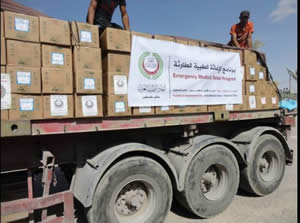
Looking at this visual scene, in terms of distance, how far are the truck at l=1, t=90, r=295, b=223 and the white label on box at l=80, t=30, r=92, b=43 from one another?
0.89 meters

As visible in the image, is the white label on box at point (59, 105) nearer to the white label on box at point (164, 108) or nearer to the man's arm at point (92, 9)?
the white label on box at point (164, 108)

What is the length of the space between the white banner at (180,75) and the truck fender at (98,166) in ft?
1.96

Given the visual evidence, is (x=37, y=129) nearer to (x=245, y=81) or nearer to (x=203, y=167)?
(x=203, y=167)

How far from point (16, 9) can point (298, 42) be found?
289 centimetres

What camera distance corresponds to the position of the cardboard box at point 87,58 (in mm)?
2444

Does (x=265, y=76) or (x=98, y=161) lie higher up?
(x=265, y=76)

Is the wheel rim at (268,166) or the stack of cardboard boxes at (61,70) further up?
the stack of cardboard boxes at (61,70)

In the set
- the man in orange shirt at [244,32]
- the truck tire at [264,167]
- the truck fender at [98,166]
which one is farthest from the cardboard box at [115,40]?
the man in orange shirt at [244,32]

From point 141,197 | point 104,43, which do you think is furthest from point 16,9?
point 141,197

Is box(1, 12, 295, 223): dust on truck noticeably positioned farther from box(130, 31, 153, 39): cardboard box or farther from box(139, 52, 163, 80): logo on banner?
box(139, 52, 163, 80): logo on banner

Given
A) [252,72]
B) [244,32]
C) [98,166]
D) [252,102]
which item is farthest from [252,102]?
[98,166]

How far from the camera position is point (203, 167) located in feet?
11.5

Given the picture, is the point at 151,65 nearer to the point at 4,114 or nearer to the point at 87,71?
the point at 87,71

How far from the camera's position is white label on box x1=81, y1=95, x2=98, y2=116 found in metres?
2.46
